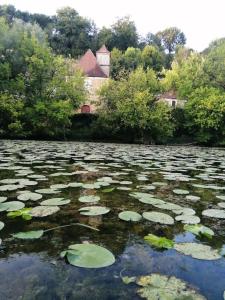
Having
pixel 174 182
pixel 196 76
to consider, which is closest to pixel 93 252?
pixel 174 182

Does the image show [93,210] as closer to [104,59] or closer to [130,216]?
[130,216]

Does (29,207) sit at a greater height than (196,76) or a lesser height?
lesser

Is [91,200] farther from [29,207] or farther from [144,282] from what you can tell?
[144,282]

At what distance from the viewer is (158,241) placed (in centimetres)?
198

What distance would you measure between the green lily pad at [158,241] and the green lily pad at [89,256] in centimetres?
38

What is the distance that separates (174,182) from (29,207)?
2428mm

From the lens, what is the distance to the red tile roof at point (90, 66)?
3409cm

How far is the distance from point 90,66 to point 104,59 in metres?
3.47

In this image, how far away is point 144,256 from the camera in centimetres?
180

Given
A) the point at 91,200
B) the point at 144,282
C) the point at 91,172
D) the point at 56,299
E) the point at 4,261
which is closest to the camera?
the point at 56,299

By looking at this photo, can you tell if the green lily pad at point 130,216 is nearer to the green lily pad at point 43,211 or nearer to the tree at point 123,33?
the green lily pad at point 43,211

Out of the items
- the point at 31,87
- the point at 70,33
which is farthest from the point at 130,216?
the point at 70,33

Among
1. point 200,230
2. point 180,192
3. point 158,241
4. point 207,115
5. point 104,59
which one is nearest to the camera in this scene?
point 158,241

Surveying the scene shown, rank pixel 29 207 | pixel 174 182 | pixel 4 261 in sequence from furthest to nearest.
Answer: pixel 174 182 → pixel 29 207 → pixel 4 261
